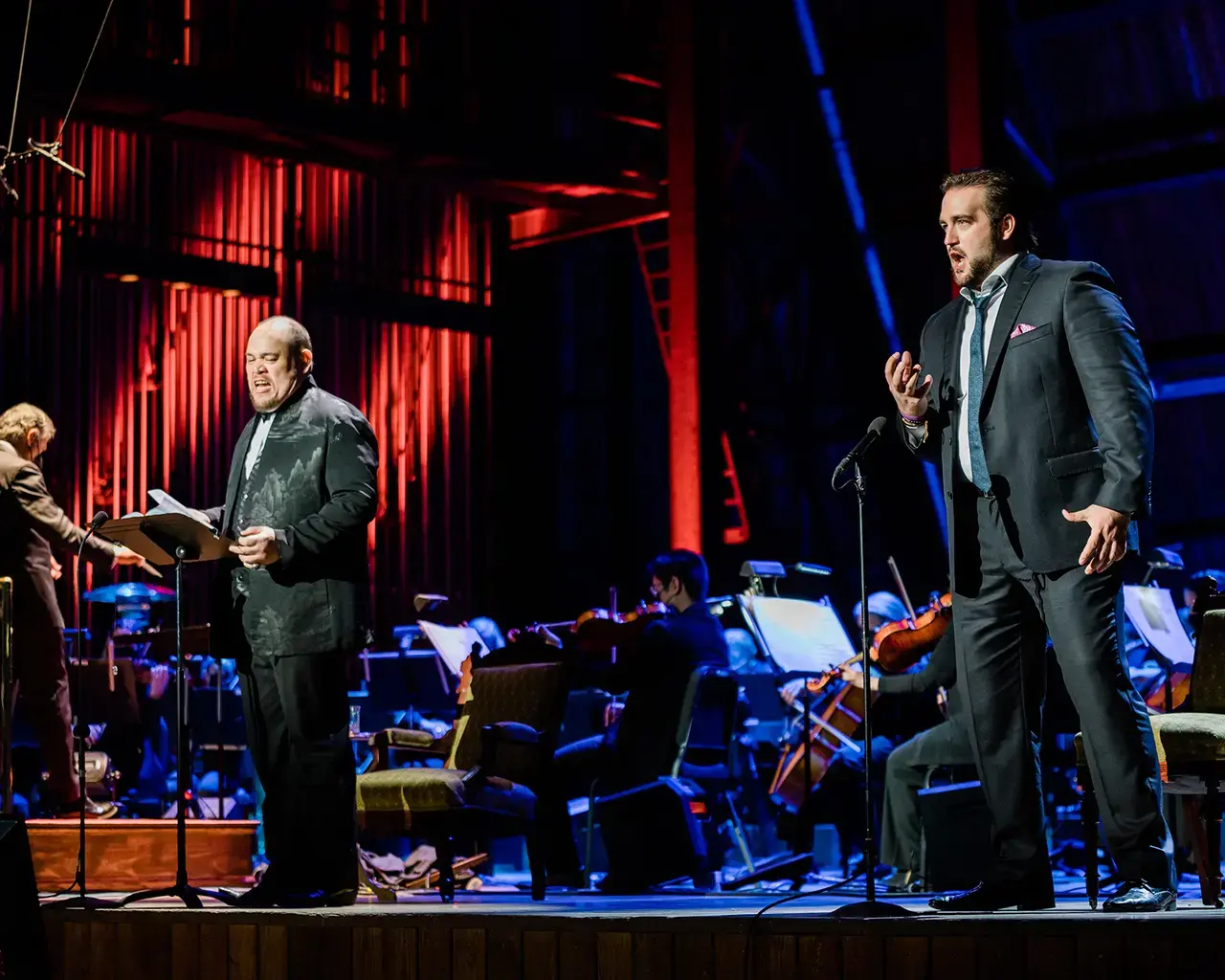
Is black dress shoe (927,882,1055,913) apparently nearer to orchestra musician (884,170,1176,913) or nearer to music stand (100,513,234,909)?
orchestra musician (884,170,1176,913)

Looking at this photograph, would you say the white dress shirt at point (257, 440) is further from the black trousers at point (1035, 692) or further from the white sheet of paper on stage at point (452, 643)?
the white sheet of paper on stage at point (452, 643)

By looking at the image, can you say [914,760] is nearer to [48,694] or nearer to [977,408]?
[977,408]

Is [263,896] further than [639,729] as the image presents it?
No

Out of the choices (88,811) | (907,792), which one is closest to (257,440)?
(88,811)

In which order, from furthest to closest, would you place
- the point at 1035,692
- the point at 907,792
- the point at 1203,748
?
the point at 907,792
the point at 1203,748
the point at 1035,692

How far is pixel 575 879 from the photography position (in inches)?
268

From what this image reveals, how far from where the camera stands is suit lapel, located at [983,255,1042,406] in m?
3.79

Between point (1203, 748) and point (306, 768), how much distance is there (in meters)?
2.34

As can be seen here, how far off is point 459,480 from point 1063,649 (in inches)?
370

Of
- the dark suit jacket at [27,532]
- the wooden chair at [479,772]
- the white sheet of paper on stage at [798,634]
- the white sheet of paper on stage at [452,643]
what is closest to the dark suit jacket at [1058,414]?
the wooden chair at [479,772]

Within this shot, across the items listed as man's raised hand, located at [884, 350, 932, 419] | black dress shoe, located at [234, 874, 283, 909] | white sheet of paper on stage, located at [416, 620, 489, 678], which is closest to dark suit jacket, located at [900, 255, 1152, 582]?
man's raised hand, located at [884, 350, 932, 419]

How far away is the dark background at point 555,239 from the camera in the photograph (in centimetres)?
1073

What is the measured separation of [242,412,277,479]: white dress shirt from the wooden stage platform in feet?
4.02

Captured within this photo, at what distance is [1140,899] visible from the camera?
356 cm
